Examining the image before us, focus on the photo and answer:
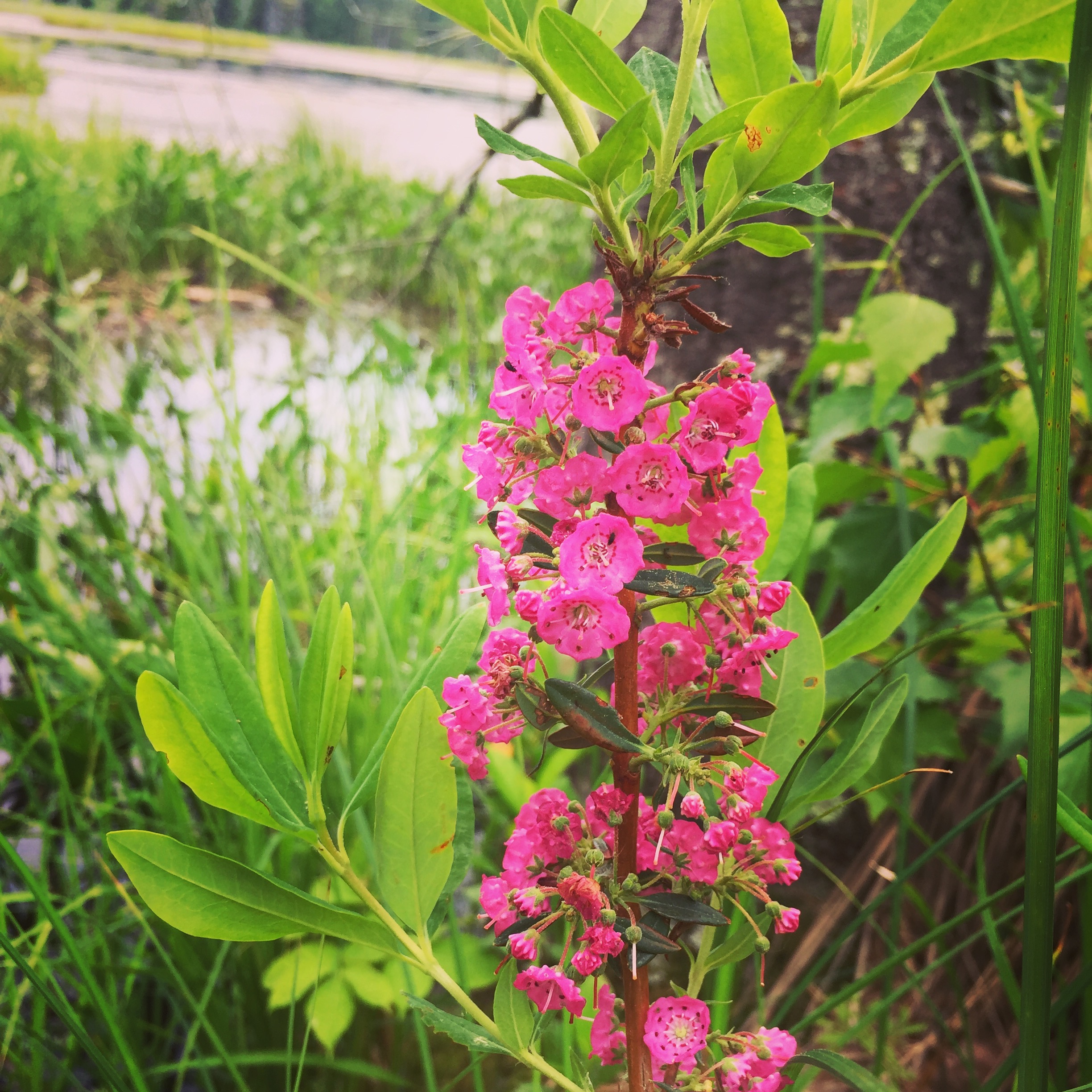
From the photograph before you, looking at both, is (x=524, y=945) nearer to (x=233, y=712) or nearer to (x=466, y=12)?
(x=233, y=712)

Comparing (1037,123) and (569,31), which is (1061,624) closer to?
(569,31)

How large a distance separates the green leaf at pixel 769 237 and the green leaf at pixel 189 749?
0.20 metres

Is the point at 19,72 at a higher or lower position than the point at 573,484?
A: higher

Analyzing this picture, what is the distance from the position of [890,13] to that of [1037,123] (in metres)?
0.61

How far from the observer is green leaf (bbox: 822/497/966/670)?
0.27 meters

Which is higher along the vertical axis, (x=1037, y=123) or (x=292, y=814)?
(x=1037, y=123)

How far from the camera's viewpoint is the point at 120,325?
2.17 metres

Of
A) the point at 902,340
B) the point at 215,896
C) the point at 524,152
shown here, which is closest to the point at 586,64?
the point at 524,152

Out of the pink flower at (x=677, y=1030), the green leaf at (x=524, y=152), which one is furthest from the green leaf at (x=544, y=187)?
the pink flower at (x=677, y=1030)

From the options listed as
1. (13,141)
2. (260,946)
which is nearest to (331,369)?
(260,946)

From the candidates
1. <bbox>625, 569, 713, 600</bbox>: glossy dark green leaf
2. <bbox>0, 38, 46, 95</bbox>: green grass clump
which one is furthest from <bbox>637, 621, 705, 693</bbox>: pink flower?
<bbox>0, 38, 46, 95</bbox>: green grass clump

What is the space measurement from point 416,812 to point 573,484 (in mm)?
106

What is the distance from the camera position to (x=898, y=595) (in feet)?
0.92

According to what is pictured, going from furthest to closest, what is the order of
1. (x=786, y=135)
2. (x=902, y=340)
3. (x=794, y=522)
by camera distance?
(x=902, y=340) → (x=794, y=522) → (x=786, y=135)
